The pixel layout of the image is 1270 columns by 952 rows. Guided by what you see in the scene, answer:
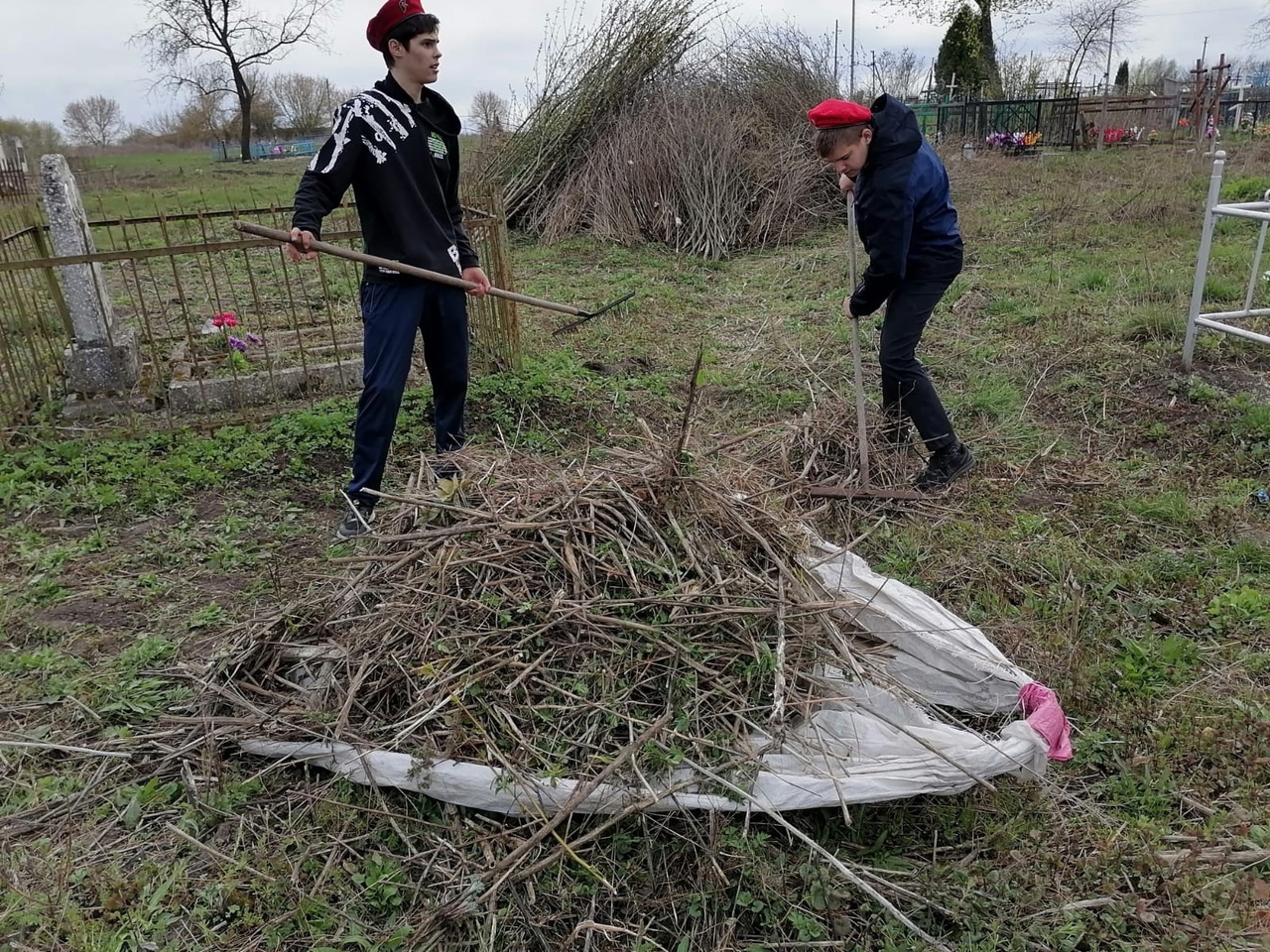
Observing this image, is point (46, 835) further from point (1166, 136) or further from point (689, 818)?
point (1166, 136)

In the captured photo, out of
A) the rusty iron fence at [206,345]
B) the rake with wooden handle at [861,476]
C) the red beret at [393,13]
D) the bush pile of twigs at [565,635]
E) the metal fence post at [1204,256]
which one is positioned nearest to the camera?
the bush pile of twigs at [565,635]

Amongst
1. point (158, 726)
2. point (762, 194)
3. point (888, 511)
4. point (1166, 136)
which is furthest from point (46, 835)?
point (1166, 136)

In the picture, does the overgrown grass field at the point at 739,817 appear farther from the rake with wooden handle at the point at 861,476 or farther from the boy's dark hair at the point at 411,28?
the boy's dark hair at the point at 411,28

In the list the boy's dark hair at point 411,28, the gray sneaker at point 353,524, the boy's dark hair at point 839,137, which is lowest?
the gray sneaker at point 353,524

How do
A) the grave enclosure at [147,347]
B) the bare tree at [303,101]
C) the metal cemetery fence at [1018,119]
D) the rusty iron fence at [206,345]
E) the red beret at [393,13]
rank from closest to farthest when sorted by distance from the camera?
the red beret at [393,13], the rusty iron fence at [206,345], the grave enclosure at [147,347], the metal cemetery fence at [1018,119], the bare tree at [303,101]

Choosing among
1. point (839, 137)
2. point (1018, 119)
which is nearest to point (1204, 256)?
point (839, 137)

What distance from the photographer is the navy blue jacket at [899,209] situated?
345cm

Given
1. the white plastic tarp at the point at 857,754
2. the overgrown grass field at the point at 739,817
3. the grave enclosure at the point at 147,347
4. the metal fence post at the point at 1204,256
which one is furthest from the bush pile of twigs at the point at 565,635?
the metal fence post at the point at 1204,256

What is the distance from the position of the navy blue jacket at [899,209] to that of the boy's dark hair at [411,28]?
5.92ft

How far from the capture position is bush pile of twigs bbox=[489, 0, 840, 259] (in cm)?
1022

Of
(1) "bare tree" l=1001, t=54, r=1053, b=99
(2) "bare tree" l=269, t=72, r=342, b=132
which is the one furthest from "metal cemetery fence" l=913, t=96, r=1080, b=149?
(2) "bare tree" l=269, t=72, r=342, b=132

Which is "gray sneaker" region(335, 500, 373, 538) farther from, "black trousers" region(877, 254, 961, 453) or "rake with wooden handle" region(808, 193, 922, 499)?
"black trousers" region(877, 254, 961, 453)

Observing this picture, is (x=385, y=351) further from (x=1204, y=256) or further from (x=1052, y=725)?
(x=1204, y=256)

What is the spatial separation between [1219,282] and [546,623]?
653 cm
